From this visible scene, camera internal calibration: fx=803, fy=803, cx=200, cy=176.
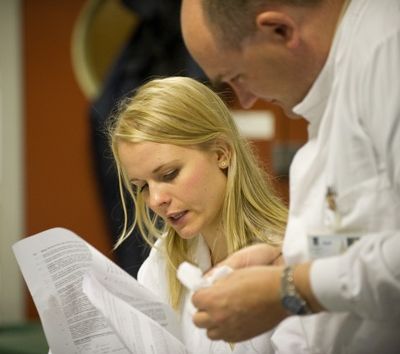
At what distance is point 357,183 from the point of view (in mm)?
1172

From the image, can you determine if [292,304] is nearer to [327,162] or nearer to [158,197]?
[327,162]

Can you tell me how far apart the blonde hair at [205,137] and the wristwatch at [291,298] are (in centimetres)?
49

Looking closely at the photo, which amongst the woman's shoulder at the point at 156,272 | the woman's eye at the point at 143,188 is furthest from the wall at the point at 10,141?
the woman's eye at the point at 143,188

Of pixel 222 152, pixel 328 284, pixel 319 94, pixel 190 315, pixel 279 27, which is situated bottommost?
pixel 190 315

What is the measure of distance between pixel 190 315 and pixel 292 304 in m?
0.59

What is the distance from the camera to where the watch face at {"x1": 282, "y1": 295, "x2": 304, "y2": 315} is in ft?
3.73

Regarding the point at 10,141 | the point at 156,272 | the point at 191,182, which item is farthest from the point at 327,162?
the point at 10,141

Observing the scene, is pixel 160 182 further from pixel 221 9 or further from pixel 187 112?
pixel 221 9

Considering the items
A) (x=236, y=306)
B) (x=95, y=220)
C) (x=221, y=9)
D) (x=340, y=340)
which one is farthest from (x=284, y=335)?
(x=95, y=220)

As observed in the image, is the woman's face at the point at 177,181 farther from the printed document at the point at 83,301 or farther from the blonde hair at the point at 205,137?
the printed document at the point at 83,301

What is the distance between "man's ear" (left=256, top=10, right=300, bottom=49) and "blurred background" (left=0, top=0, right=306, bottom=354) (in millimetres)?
2857

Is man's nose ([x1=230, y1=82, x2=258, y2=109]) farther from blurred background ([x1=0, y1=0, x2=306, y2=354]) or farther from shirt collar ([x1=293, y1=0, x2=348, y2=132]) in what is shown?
blurred background ([x1=0, y1=0, x2=306, y2=354])

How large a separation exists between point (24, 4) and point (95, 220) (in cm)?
130

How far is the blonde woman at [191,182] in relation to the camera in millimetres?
1661
